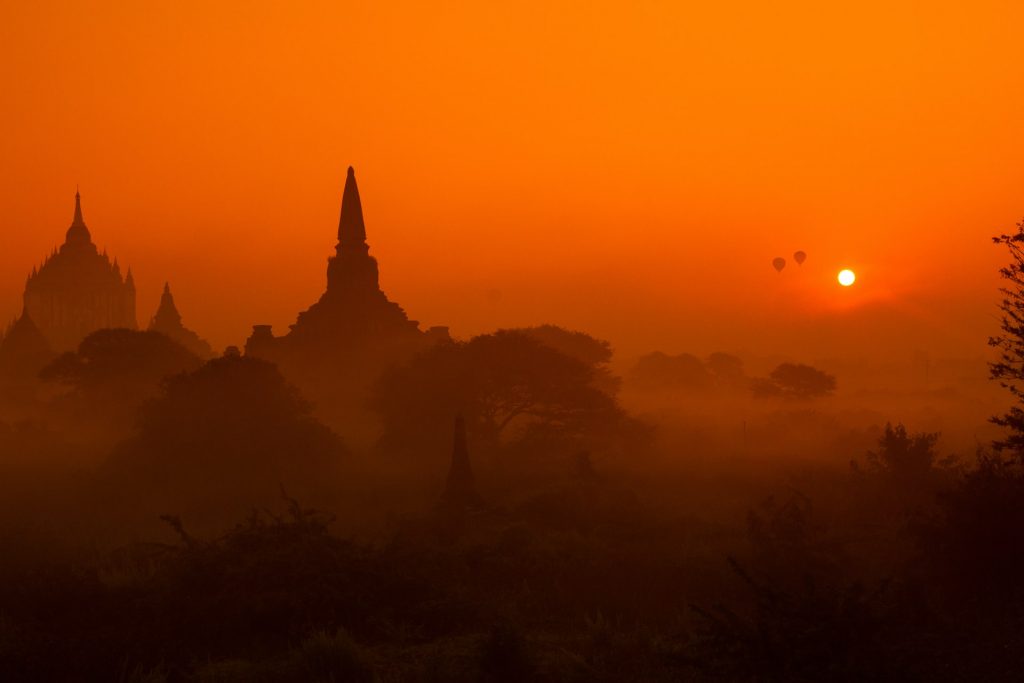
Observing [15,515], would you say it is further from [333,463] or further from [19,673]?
[19,673]

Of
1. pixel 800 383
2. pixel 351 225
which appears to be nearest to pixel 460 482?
pixel 351 225

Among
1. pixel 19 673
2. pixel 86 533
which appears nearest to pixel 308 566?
pixel 19 673

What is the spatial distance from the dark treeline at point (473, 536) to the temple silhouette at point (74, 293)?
178 ft

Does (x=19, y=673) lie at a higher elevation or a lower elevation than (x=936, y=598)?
lower

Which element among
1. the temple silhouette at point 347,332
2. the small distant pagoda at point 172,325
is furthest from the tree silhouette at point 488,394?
the small distant pagoda at point 172,325

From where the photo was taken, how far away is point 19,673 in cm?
1298

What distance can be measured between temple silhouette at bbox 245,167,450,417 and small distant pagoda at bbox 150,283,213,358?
1516 inches

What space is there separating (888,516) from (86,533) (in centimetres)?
2105

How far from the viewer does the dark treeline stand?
1297cm

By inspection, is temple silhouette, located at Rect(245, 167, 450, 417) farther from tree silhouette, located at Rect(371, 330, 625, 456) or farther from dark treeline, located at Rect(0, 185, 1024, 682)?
tree silhouette, located at Rect(371, 330, 625, 456)

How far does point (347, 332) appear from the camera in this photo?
57406 mm

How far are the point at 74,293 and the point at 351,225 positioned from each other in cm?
5530

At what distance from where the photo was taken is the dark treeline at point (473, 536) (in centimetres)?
1297

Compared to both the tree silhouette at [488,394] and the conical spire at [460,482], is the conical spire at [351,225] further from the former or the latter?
the conical spire at [460,482]
